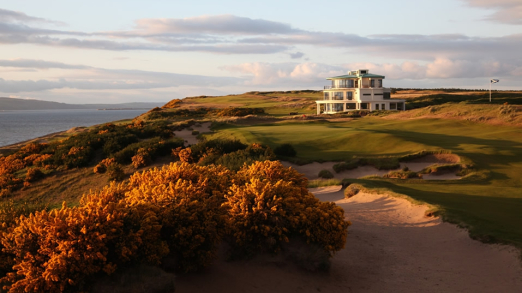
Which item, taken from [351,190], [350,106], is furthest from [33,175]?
[350,106]

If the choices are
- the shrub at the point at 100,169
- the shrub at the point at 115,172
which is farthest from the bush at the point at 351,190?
the shrub at the point at 100,169

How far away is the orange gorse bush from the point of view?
6.52 metres

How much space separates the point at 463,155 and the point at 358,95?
48373 millimetres

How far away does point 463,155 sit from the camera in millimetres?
21688

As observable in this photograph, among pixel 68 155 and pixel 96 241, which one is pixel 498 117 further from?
pixel 96 241

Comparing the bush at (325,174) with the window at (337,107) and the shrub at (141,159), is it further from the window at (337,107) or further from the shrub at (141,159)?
the window at (337,107)

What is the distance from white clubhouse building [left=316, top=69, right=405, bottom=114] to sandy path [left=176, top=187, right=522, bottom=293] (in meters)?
59.1

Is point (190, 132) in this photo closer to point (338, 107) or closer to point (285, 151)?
point (285, 151)

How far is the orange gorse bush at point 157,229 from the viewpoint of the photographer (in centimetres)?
652

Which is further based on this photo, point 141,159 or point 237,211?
point 141,159

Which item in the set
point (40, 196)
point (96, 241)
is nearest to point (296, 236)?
point (96, 241)

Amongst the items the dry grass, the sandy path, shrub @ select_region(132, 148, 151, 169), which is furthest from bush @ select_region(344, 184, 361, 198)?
the dry grass

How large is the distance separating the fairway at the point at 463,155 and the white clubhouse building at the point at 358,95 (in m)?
27.4

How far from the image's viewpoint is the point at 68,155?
26.0 meters
